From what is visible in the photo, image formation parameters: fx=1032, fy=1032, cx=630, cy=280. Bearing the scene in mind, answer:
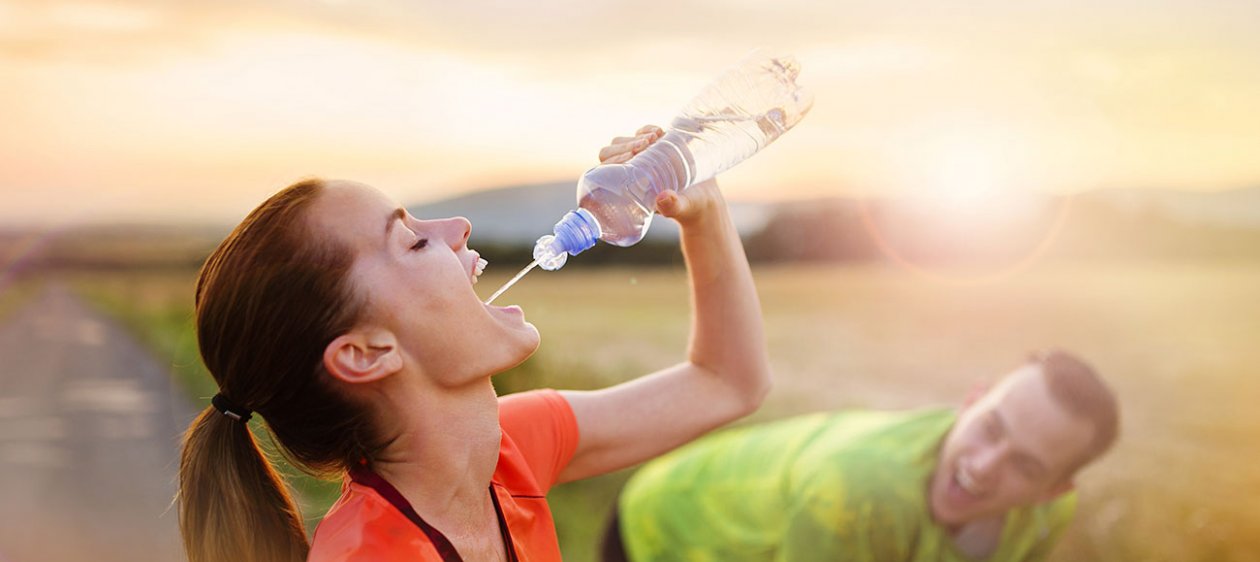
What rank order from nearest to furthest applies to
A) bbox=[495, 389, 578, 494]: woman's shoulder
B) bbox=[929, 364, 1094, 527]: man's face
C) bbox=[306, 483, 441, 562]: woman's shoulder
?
bbox=[306, 483, 441, 562]: woman's shoulder → bbox=[495, 389, 578, 494]: woman's shoulder → bbox=[929, 364, 1094, 527]: man's face

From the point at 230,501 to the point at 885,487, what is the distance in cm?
207

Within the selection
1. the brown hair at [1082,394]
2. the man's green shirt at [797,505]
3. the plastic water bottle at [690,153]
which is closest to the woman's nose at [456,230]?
the plastic water bottle at [690,153]

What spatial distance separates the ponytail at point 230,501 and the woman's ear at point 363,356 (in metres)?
0.16

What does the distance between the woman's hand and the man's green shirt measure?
1525 millimetres

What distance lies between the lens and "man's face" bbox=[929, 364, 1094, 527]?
2848mm

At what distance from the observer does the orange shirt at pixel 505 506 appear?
3.50ft

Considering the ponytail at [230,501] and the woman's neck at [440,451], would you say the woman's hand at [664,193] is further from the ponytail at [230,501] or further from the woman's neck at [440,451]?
the ponytail at [230,501]

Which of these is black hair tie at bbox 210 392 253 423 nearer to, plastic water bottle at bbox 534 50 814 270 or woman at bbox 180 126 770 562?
woman at bbox 180 126 770 562

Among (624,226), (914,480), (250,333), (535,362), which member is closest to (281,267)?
(250,333)

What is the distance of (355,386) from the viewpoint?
1.14 metres

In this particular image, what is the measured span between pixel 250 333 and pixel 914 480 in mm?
2210

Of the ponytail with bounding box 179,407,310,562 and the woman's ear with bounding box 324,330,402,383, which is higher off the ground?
the woman's ear with bounding box 324,330,402,383

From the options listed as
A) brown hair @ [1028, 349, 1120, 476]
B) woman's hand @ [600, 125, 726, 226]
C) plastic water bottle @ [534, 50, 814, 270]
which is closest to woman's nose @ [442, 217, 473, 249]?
plastic water bottle @ [534, 50, 814, 270]

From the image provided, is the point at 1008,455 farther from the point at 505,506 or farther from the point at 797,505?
the point at 505,506
